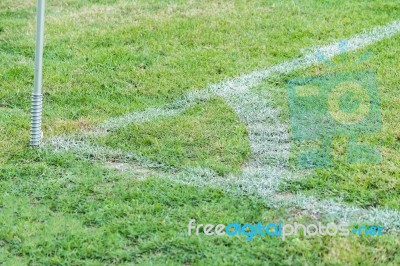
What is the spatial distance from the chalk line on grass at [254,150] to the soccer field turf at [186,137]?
0.05 ft

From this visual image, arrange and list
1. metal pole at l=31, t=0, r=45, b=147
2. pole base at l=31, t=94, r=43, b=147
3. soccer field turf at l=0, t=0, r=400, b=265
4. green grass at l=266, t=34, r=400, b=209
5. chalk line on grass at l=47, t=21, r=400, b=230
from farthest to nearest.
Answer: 1. pole base at l=31, t=94, r=43, b=147
2. metal pole at l=31, t=0, r=45, b=147
3. green grass at l=266, t=34, r=400, b=209
4. chalk line on grass at l=47, t=21, r=400, b=230
5. soccer field turf at l=0, t=0, r=400, b=265

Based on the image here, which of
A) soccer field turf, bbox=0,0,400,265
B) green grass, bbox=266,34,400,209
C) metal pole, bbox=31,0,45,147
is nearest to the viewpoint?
soccer field turf, bbox=0,0,400,265

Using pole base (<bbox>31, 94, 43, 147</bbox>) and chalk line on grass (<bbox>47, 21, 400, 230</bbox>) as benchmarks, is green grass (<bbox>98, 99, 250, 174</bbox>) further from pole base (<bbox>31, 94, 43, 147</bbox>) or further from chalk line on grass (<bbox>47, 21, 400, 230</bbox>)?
pole base (<bbox>31, 94, 43, 147</bbox>)

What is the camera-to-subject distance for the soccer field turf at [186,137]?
4139 mm

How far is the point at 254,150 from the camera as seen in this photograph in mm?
5418

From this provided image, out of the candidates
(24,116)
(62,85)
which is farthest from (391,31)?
(24,116)

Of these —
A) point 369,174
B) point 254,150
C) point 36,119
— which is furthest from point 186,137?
point 369,174

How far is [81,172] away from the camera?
16.7 feet

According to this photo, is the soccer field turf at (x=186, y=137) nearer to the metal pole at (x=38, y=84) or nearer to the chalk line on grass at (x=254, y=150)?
the chalk line on grass at (x=254, y=150)

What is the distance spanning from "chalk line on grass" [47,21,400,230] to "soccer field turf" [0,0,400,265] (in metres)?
0.02

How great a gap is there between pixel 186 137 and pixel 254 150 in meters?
0.54

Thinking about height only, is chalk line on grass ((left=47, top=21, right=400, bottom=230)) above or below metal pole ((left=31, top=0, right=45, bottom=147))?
below

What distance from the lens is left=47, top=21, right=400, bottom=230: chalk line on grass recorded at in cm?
450

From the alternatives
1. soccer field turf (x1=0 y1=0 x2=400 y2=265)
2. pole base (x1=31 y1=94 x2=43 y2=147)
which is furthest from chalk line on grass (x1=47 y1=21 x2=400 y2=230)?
pole base (x1=31 y1=94 x2=43 y2=147)
